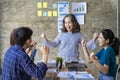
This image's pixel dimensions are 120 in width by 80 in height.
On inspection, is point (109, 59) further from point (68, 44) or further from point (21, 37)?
point (68, 44)

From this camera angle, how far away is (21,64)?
7.52 ft

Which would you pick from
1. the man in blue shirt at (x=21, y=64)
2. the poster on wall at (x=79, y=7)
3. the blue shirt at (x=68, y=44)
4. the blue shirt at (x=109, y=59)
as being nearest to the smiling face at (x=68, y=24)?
the blue shirt at (x=68, y=44)

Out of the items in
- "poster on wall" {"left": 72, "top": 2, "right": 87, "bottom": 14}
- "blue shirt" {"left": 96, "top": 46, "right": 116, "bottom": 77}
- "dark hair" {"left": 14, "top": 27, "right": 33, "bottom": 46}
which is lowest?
"blue shirt" {"left": 96, "top": 46, "right": 116, "bottom": 77}

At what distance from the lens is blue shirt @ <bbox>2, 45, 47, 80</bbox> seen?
7.39 feet

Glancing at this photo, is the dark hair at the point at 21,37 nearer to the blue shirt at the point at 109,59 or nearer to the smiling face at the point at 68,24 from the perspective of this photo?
the blue shirt at the point at 109,59

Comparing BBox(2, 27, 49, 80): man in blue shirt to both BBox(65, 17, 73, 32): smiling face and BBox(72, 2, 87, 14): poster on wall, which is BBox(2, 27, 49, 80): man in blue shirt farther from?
BBox(72, 2, 87, 14): poster on wall

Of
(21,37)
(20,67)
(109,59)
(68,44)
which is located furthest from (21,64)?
(68,44)

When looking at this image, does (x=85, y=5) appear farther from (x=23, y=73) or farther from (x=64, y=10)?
(x=23, y=73)

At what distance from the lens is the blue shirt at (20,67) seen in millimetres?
2252

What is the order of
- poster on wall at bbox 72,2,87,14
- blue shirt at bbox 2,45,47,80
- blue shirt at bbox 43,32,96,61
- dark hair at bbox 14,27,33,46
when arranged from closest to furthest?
1. blue shirt at bbox 2,45,47,80
2. dark hair at bbox 14,27,33,46
3. blue shirt at bbox 43,32,96,61
4. poster on wall at bbox 72,2,87,14

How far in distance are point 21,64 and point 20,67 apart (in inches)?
1.3

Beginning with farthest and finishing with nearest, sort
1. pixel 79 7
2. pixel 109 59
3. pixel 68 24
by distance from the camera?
pixel 79 7 < pixel 68 24 < pixel 109 59

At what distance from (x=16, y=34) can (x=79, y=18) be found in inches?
143

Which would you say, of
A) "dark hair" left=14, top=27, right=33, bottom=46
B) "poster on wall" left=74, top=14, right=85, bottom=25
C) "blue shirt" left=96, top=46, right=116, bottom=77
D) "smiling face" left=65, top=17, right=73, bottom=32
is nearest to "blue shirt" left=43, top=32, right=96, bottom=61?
"smiling face" left=65, top=17, right=73, bottom=32
